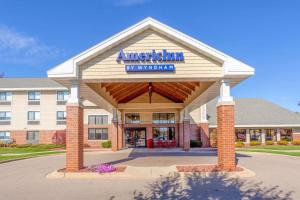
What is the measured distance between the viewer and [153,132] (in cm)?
3931

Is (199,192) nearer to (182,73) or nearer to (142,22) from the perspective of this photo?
(182,73)

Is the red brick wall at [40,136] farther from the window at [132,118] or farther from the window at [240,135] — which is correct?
the window at [240,135]

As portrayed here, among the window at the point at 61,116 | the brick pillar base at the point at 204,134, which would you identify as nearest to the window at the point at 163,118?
the brick pillar base at the point at 204,134

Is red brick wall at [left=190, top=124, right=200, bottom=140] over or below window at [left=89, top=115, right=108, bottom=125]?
below

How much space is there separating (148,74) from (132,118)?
2437 cm

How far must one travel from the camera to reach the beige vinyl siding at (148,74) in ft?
49.4

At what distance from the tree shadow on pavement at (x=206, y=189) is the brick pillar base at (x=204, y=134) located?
2695 centimetres

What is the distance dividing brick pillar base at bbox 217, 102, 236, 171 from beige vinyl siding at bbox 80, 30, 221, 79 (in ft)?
5.25

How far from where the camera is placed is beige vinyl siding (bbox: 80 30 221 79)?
15070 millimetres

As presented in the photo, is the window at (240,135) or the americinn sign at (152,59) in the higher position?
the americinn sign at (152,59)

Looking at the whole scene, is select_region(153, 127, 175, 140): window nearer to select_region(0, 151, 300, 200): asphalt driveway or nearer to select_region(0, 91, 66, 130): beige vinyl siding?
select_region(0, 91, 66, 130): beige vinyl siding

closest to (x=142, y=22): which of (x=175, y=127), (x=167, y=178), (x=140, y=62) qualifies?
(x=140, y=62)

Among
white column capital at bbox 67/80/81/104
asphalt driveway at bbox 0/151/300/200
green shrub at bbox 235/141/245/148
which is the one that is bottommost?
green shrub at bbox 235/141/245/148

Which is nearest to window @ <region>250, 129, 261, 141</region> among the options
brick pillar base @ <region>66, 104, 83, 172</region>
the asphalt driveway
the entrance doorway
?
the entrance doorway
